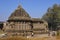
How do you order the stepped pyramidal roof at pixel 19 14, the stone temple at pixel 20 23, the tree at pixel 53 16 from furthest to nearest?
the tree at pixel 53 16 < the stepped pyramidal roof at pixel 19 14 < the stone temple at pixel 20 23

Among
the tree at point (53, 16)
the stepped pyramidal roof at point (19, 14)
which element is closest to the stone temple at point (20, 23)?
the stepped pyramidal roof at point (19, 14)

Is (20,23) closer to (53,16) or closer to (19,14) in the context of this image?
(19,14)

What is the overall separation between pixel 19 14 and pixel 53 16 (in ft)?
118

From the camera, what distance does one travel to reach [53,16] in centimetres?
7181

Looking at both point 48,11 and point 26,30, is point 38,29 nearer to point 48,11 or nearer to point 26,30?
point 26,30

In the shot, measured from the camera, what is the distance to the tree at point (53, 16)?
67912 millimetres

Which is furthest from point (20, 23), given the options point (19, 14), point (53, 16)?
point (53, 16)

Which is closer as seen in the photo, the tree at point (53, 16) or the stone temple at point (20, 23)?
the stone temple at point (20, 23)

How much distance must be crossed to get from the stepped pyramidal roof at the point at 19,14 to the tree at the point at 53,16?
1184 inches

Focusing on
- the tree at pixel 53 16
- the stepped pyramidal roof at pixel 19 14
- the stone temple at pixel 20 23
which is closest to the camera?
the stone temple at pixel 20 23

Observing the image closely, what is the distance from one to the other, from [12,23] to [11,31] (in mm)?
1629

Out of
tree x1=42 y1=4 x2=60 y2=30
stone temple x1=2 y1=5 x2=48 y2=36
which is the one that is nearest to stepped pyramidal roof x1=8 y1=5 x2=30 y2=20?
stone temple x1=2 y1=5 x2=48 y2=36

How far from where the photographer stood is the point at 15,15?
123 feet

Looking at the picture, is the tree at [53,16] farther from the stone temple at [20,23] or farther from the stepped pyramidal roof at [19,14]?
the stepped pyramidal roof at [19,14]
